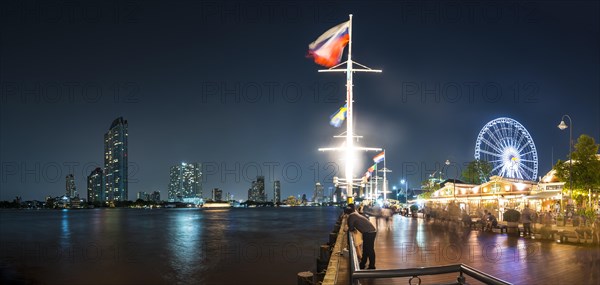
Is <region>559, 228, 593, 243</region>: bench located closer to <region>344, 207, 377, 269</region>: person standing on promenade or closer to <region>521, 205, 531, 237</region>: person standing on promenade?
<region>521, 205, 531, 237</region>: person standing on promenade

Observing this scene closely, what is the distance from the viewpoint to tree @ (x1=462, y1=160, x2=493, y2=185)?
301ft

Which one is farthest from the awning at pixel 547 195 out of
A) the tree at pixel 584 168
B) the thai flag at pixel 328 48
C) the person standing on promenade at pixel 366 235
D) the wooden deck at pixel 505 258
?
the person standing on promenade at pixel 366 235

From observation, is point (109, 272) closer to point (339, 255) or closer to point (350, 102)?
point (350, 102)

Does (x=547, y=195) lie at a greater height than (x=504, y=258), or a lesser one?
greater

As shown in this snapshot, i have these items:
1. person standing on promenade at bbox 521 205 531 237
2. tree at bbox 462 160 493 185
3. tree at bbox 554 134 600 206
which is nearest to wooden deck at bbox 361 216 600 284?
person standing on promenade at bbox 521 205 531 237

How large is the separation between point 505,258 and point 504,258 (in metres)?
0.03

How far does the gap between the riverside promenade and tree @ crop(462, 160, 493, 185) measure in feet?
245

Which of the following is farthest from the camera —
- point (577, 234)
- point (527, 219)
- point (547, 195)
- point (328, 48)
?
point (547, 195)

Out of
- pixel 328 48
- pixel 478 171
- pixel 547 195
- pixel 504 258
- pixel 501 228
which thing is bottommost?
pixel 501 228

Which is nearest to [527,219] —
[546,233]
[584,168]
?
[546,233]

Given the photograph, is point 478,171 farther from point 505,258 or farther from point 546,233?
point 505,258

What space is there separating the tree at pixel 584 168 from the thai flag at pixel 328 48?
2402 centimetres

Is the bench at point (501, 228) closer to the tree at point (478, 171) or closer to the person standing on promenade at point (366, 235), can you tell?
the person standing on promenade at point (366, 235)

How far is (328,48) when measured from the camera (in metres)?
25.8
